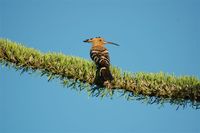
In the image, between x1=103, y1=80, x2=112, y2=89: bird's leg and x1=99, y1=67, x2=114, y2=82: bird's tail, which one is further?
x1=103, y1=80, x2=112, y2=89: bird's leg

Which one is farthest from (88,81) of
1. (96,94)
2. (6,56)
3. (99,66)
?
(6,56)

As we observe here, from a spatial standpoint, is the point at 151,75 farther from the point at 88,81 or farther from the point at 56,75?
the point at 56,75

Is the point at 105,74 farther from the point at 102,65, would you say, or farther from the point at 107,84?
the point at 102,65

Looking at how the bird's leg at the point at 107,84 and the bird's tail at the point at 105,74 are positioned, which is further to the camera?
the bird's leg at the point at 107,84

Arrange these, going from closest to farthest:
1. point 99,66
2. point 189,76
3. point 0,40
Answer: point 189,76 < point 0,40 < point 99,66

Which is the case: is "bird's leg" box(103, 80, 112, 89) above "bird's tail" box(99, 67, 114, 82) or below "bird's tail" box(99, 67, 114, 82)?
below
